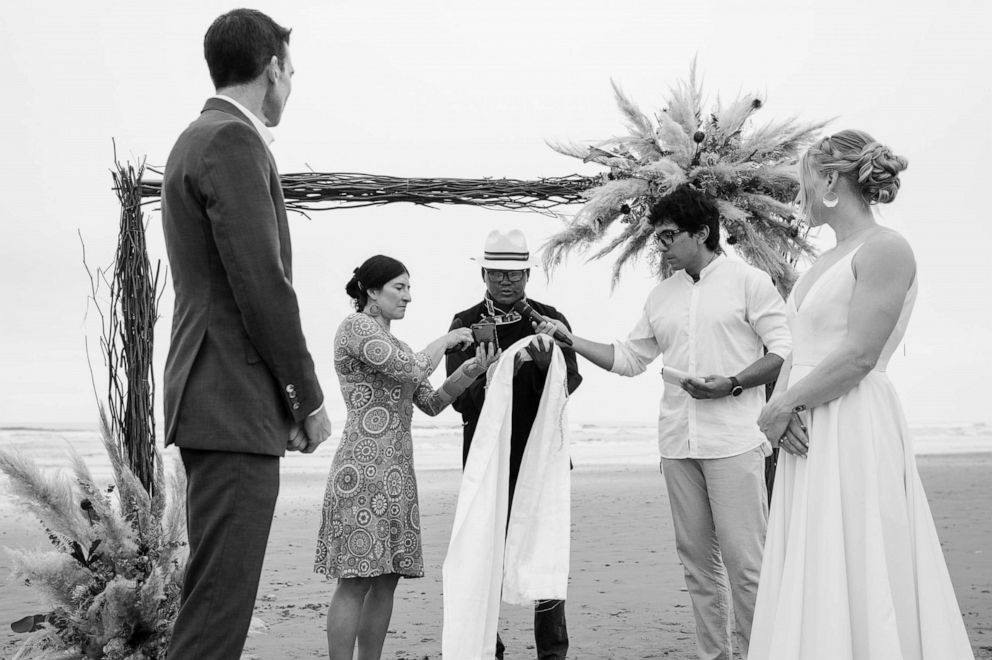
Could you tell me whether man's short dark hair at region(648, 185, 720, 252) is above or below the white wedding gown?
above

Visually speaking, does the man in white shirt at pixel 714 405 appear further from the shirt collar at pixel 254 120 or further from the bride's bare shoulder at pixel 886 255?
the shirt collar at pixel 254 120

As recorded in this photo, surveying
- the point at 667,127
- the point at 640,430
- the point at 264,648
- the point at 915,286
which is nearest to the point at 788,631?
the point at 915,286

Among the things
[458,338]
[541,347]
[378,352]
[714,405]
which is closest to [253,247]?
[378,352]

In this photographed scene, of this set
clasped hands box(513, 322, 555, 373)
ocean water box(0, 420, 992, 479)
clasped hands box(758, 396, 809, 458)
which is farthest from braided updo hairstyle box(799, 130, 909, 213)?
ocean water box(0, 420, 992, 479)

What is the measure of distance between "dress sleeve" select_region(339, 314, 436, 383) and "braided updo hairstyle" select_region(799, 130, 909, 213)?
6.24 feet

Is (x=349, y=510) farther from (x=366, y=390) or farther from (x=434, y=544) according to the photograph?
(x=434, y=544)

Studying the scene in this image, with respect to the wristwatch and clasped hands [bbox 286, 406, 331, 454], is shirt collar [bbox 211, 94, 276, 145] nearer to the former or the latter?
clasped hands [bbox 286, 406, 331, 454]

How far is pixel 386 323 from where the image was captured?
4625 millimetres

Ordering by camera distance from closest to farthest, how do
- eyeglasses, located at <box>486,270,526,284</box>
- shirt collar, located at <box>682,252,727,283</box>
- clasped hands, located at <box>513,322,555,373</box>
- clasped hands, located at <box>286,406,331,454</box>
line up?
clasped hands, located at <box>286,406,331,454</box>, shirt collar, located at <box>682,252,727,283</box>, clasped hands, located at <box>513,322,555,373</box>, eyeglasses, located at <box>486,270,526,284</box>

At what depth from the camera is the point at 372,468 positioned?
441 centimetres

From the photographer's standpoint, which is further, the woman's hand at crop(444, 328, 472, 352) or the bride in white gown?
the woman's hand at crop(444, 328, 472, 352)

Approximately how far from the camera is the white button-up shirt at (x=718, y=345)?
446 cm

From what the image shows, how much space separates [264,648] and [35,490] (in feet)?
5.64

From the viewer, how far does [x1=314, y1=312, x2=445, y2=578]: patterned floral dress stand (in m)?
4.33
